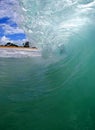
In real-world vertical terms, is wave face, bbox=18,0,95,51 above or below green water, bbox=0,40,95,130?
above

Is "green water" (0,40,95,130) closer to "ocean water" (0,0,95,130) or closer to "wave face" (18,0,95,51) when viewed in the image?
"ocean water" (0,0,95,130)

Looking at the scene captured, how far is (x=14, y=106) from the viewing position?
7.08 m

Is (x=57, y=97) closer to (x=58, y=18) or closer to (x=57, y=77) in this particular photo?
(x=57, y=77)

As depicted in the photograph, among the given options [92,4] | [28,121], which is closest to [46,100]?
[28,121]

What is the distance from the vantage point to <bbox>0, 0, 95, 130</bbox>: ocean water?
655 centimetres

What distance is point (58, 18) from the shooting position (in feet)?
→ 24.7

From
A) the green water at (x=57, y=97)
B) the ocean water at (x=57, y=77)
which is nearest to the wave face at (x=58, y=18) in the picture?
the ocean water at (x=57, y=77)

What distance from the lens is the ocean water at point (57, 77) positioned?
21.5ft

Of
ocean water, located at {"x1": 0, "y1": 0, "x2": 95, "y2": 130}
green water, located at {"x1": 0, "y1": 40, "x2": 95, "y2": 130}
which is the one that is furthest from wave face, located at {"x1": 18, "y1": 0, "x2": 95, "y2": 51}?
green water, located at {"x1": 0, "y1": 40, "x2": 95, "y2": 130}

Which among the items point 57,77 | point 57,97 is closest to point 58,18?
point 57,77

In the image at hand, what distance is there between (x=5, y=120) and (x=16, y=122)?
0.97ft

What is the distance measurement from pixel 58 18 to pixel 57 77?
4.98 feet

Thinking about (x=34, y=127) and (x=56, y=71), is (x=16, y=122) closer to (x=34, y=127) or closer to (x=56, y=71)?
(x=34, y=127)

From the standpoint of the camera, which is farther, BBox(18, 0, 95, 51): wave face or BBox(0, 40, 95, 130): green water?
BBox(18, 0, 95, 51): wave face
